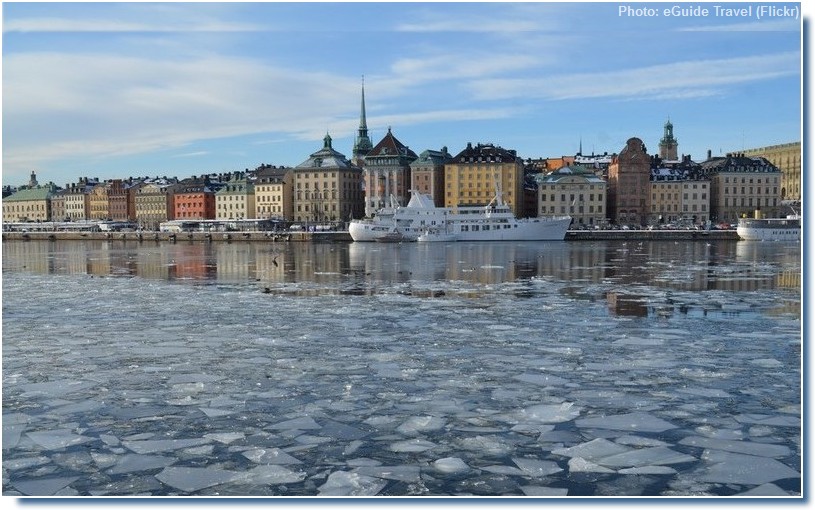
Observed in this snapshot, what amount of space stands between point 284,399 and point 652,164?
339 feet

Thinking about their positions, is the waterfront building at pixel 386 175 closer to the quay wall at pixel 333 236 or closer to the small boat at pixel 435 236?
the quay wall at pixel 333 236

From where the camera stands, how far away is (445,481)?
6008mm

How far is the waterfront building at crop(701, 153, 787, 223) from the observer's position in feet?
323

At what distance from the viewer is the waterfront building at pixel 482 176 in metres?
103

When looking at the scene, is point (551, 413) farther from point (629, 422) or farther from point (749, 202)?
point (749, 202)

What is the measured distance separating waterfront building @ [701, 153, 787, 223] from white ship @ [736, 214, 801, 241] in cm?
2345

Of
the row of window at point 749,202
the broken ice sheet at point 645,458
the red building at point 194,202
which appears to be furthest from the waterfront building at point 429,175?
the broken ice sheet at point 645,458

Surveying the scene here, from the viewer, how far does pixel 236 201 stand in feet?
390

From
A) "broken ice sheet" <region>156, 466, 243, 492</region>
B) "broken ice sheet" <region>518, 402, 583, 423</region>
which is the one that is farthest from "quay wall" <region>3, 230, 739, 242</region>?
"broken ice sheet" <region>156, 466, 243, 492</region>

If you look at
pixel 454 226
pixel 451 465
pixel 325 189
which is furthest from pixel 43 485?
pixel 325 189

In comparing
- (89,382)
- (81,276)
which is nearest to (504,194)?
(81,276)

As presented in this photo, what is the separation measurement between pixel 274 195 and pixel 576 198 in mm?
42779

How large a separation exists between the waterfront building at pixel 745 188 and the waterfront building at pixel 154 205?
77.6m

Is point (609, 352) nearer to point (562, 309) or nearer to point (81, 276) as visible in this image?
point (562, 309)
